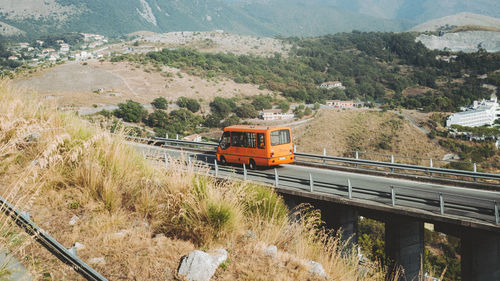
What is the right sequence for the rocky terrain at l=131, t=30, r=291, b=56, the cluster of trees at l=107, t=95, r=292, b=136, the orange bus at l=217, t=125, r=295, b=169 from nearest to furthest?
the orange bus at l=217, t=125, r=295, b=169, the cluster of trees at l=107, t=95, r=292, b=136, the rocky terrain at l=131, t=30, r=291, b=56

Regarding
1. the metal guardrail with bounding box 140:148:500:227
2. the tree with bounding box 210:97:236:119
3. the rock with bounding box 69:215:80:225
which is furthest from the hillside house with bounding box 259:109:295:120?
the rock with bounding box 69:215:80:225

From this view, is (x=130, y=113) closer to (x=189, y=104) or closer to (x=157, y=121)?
(x=157, y=121)

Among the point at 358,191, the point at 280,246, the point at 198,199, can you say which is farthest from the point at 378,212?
the point at 198,199

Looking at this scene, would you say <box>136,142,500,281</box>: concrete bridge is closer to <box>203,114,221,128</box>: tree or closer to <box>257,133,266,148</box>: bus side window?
<box>257,133,266,148</box>: bus side window

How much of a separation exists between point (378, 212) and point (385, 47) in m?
199

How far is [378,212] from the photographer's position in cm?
1022

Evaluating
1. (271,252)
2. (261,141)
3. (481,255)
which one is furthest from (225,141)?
(271,252)

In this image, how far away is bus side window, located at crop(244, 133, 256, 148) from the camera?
1583cm

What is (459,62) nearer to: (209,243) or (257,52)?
(257,52)

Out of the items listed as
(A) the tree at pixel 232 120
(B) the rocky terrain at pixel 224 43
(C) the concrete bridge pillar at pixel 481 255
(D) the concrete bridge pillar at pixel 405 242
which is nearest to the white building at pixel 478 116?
(A) the tree at pixel 232 120

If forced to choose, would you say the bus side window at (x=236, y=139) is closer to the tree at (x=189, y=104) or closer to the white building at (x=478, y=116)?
the tree at (x=189, y=104)

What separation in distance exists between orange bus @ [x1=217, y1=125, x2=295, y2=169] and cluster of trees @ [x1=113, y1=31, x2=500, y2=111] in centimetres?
9047

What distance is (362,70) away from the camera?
5945 inches

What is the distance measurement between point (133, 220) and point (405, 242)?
8.98 metres
